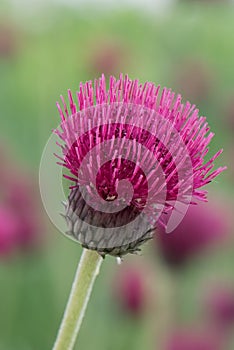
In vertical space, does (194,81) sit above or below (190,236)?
above

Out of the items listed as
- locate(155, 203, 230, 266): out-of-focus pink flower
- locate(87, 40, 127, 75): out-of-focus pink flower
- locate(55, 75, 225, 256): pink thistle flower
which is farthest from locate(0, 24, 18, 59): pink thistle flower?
locate(55, 75, 225, 256): pink thistle flower

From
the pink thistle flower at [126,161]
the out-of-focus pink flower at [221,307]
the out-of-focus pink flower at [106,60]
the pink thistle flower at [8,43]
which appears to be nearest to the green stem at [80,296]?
the pink thistle flower at [126,161]

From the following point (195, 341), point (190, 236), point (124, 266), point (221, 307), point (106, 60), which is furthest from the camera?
point (106, 60)

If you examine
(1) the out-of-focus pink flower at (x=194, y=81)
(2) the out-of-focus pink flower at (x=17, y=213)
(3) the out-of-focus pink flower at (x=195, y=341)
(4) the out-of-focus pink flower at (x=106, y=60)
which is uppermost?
(1) the out-of-focus pink flower at (x=194, y=81)

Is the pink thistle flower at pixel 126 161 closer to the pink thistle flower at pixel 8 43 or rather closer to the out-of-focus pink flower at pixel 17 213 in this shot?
the out-of-focus pink flower at pixel 17 213

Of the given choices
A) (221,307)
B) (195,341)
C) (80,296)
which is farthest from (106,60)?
(80,296)

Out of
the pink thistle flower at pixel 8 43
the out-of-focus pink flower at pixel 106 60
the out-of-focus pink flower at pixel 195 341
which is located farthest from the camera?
the pink thistle flower at pixel 8 43

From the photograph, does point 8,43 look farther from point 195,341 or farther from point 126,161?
point 126,161

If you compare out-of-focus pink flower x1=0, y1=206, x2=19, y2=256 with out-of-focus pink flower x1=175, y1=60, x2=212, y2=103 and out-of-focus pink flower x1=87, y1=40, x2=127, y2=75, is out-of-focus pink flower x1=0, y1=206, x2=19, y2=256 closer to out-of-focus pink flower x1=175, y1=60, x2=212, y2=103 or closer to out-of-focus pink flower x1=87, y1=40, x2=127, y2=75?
out-of-focus pink flower x1=87, y1=40, x2=127, y2=75
